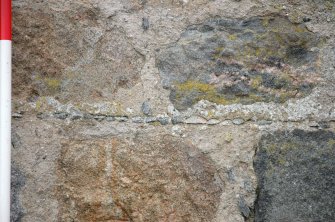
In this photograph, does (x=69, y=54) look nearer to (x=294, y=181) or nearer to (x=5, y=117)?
(x=5, y=117)

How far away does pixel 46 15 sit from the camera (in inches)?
43.7

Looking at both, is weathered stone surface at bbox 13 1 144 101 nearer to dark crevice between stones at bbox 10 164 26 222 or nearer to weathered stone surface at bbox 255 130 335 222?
dark crevice between stones at bbox 10 164 26 222

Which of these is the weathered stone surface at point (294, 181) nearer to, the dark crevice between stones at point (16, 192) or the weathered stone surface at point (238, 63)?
the weathered stone surface at point (238, 63)

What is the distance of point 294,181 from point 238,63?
30 centimetres

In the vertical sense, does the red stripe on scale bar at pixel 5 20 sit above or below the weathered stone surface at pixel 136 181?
above

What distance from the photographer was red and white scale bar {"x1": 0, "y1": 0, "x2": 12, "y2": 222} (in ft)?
3.27

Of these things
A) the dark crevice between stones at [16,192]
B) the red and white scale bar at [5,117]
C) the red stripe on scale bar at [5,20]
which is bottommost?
the dark crevice between stones at [16,192]

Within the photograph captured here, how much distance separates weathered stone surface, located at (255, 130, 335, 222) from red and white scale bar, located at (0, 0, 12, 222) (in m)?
0.55

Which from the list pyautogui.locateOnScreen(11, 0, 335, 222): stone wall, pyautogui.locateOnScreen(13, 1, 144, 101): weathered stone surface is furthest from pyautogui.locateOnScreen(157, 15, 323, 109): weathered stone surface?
pyautogui.locateOnScreen(13, 1, 144, 101): weathered stone surface

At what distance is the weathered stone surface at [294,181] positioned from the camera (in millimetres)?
1087

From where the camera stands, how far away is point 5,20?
1018mm

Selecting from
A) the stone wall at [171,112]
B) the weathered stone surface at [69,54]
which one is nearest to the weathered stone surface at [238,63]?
the stone wall at [171,112]

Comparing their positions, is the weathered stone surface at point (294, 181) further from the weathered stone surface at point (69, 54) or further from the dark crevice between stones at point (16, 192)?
the dark crevice between stones at point (16, 192)

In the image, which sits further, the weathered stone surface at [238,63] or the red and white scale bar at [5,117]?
the weathered stone surface at [238,63]
